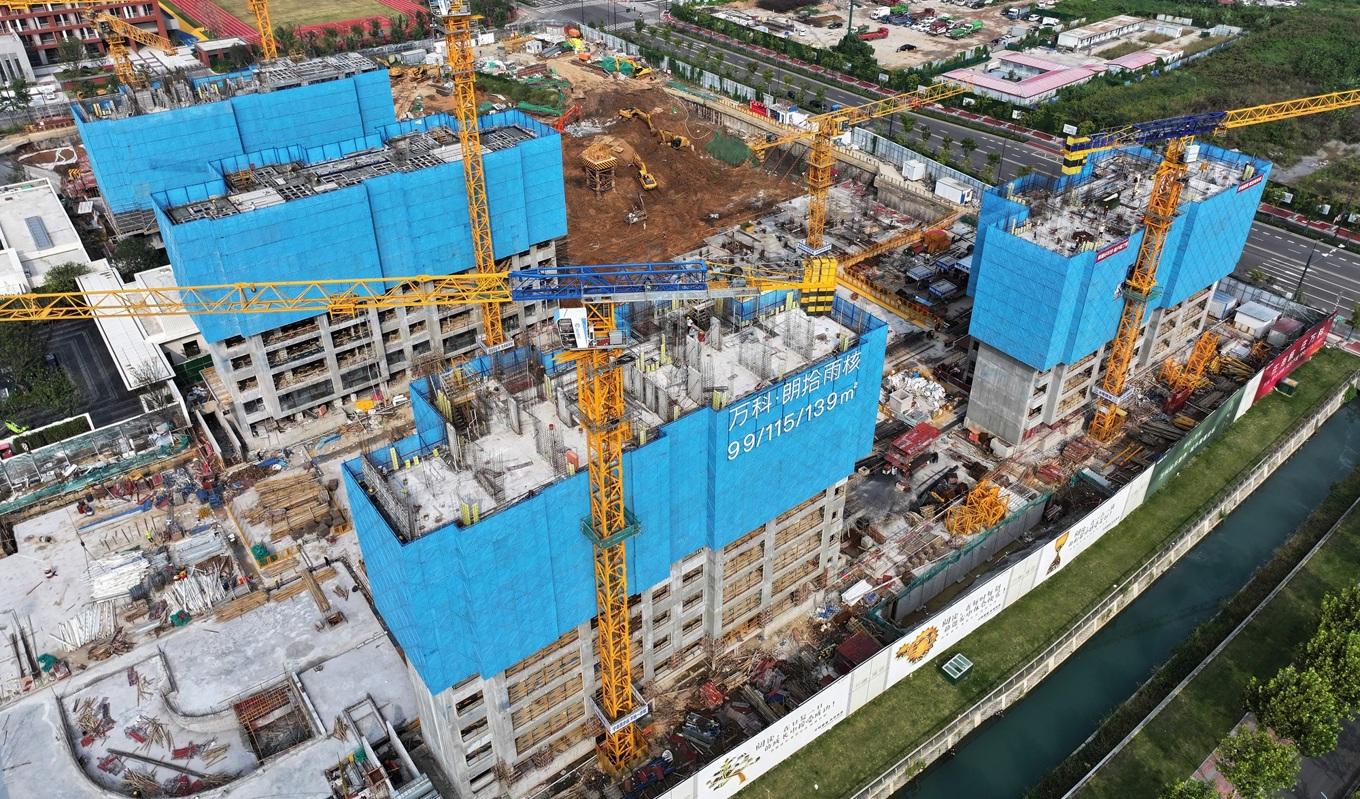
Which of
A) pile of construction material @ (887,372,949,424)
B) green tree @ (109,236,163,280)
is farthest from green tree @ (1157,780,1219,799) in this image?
green tree @ (109,236,163,280)

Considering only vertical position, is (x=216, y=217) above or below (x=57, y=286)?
above

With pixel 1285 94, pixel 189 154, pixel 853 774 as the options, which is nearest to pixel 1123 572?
pixel 853 774

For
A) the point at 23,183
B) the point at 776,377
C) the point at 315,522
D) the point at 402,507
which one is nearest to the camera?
the point at 402,507

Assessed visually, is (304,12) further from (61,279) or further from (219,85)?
(61,279)

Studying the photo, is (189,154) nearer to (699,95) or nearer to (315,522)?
(315,522)

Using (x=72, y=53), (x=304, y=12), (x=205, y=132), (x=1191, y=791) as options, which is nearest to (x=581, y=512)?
(x=1191, y=791)

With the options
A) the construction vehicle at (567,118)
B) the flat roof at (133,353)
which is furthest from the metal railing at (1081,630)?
the construction vehicle at (567,118)

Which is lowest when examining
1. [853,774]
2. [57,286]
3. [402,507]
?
[853,774]

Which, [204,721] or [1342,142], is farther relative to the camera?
[1342,142]

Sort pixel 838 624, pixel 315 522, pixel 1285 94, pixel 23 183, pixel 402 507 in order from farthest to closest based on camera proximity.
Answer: pixel 1285 94
pixel 23 183
pixel 315 522
pixel 838 624
pixel 402 507
